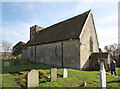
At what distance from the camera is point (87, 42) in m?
16.6

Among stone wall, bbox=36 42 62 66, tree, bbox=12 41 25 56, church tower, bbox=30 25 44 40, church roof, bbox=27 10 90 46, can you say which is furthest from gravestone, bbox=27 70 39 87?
tree, bbox=12 41 25 56

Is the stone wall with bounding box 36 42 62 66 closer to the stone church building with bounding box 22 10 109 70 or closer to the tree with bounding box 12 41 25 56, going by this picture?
the stone church building with bounding box 22 10 109 70

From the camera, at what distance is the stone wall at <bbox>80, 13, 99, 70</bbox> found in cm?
1515

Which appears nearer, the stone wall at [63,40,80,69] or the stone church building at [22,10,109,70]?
the stone wall at [63,40,80,69]

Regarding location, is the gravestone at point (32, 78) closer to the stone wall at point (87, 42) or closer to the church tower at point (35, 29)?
the stone wall at point (87, 42)

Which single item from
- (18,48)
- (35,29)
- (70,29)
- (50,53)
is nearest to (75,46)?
(70,29)

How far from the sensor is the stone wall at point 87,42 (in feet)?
49.7

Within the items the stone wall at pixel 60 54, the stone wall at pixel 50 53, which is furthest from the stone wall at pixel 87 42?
the stone wall at pixel 50 53

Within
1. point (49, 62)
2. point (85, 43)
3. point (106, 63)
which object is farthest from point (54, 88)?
point (49, 62)

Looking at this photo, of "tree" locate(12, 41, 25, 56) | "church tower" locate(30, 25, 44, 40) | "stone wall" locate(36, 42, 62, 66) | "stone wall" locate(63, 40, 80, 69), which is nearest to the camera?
"stone wall" locate(63, 40, 80, 69)

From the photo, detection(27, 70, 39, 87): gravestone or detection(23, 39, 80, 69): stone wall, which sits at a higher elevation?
detection(23, 39, 80, 69): stone wall

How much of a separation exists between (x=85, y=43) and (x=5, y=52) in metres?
56.4

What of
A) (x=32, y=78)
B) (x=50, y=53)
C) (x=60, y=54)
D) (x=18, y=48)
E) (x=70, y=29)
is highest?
(x=70, y=29)

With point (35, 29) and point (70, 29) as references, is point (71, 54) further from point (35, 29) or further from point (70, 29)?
point (35, 29)
